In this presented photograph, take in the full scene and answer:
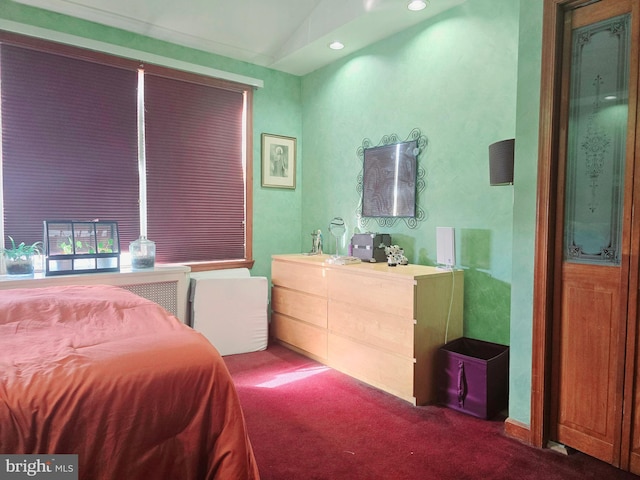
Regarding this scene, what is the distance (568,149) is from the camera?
82.4 inches

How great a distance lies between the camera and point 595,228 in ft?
6.61

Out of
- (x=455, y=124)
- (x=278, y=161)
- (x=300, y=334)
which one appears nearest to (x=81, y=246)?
(x=300, y=334)

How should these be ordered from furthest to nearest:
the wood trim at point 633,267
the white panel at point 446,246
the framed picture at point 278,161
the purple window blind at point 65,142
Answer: the framed picture at point 278,161, the purple window blind at point 65,142, the white panel at point 446,246, the wood trim at point 633,267

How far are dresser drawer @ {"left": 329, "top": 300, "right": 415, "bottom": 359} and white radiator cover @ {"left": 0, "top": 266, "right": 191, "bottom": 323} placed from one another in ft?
4.05

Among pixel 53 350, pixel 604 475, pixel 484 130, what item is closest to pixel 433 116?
pixel 484 130

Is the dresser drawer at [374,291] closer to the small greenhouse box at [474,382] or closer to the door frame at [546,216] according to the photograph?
the small greenhouse box at [474,382]

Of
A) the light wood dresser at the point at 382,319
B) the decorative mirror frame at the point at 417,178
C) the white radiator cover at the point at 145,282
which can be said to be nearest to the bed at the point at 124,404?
the white radiator cover at the point at 145,282

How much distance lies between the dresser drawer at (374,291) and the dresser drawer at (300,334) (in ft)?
1.28

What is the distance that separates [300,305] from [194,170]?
1581 mm

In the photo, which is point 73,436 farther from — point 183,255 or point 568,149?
point 183,255

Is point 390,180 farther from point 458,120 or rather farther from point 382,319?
point 382,319

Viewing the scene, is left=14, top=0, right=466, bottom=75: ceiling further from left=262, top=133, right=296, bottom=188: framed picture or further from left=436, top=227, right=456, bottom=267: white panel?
left=436, top=227, right=456, bottom=267: white panel

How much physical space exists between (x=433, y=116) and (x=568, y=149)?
48.1 inches

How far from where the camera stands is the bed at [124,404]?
1154mm
